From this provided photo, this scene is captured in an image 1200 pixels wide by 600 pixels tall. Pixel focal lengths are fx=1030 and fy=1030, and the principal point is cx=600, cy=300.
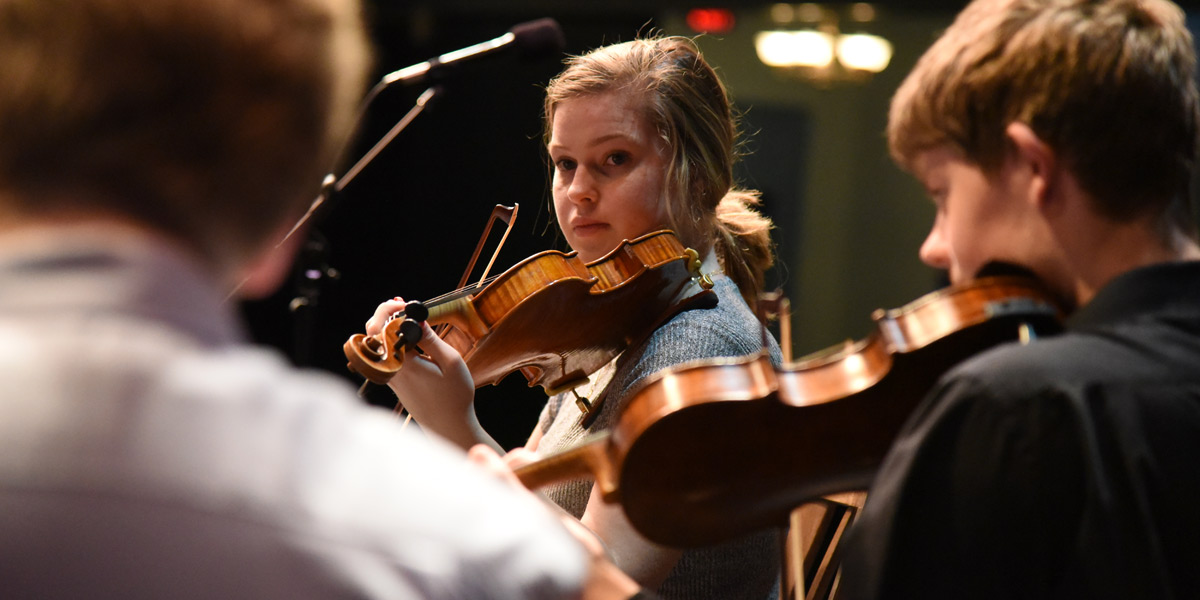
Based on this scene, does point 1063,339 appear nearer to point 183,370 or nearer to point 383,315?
point 183,370

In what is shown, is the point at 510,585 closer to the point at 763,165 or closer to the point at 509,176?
the point at 509,176

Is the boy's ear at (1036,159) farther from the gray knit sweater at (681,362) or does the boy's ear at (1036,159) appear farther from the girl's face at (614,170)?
the girl's face at (614,170)

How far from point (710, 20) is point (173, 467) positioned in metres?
3.55

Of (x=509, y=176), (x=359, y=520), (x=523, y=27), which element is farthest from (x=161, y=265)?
(x=509, y=176)

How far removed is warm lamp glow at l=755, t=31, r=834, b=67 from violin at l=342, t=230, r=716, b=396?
3168 millimetres

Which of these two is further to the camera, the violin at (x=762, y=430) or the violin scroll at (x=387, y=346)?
the violin scroll at (x=387, y=346)

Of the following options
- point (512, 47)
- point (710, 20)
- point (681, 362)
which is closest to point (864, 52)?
point (710, 20)

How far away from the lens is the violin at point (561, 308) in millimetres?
1574

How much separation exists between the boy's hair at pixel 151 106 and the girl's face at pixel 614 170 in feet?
3.86

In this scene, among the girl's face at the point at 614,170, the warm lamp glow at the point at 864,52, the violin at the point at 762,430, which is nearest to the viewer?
the violin at the point at 762,430

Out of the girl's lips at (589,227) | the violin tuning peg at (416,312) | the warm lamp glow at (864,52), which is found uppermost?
the girl's lips at (589,227)

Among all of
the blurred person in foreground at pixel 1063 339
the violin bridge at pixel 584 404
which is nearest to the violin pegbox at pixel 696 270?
the violin bridge at pixel 584 404

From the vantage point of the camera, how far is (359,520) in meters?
0.48

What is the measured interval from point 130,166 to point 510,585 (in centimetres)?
27
